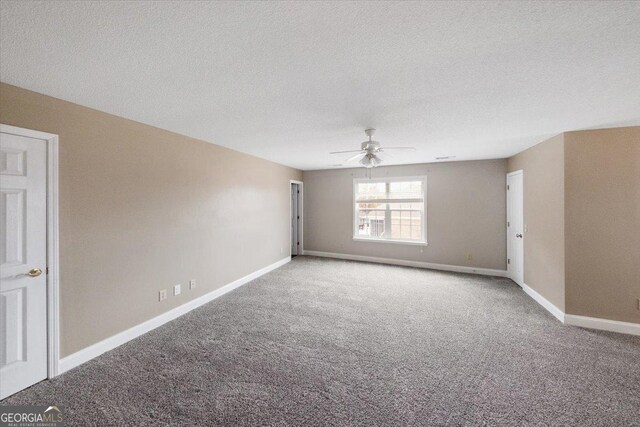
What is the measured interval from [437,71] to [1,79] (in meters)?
3.13

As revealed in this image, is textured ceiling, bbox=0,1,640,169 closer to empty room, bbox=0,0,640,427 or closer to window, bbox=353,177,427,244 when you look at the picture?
empty room, bbox=0,0,640,427

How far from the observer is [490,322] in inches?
124

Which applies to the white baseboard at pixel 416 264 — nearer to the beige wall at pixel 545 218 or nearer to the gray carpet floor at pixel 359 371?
the beige wall at pixel 545 218

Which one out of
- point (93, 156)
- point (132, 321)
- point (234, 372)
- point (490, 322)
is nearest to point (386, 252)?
point (490, 322)

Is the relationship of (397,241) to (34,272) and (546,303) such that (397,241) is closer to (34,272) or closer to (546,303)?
(546,303)

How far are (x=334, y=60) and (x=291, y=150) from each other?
281cm

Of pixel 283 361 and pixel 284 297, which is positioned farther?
pixel 284 297

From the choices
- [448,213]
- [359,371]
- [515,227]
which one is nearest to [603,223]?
[515,227]

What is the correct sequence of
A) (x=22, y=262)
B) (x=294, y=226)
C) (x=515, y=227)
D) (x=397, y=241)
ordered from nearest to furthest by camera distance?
(x=22, y=262) → (x=515, y=227) → (x=397, y=241) → (x=294, y=226)

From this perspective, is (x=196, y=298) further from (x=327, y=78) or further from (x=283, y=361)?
→ (x=327, y=78)

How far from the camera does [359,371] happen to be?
221cm

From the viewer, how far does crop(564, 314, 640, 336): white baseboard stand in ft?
9.48

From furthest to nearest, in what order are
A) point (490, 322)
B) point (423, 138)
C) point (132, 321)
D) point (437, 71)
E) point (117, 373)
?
point (423, 138) → point (490, 322) → point (132, 321) → point (117, 373) → point (437, 71)

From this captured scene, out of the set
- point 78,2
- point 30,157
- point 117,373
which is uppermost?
point 78,2
